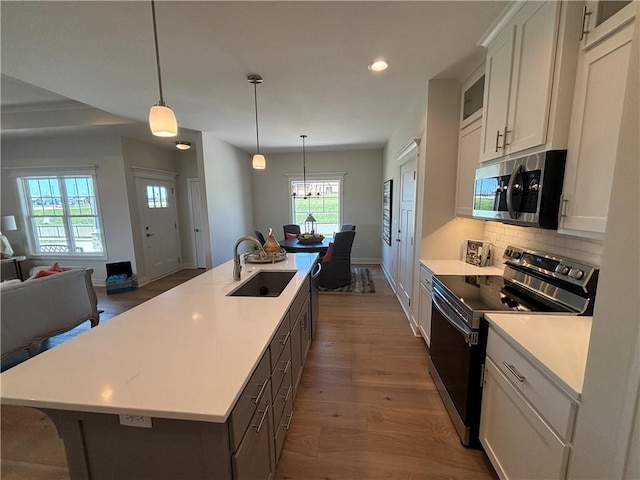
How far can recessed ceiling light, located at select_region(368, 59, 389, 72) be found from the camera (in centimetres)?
218

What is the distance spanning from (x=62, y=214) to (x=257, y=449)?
20.3 ft

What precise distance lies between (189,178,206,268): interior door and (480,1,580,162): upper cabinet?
19.0 feet

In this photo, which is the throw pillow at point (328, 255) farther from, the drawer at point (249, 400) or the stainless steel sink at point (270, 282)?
the drawer at point (249, 400)

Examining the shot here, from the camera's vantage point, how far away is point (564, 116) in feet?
4.26

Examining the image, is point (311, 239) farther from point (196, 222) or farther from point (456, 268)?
point (196, 222)

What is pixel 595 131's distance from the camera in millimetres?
1158

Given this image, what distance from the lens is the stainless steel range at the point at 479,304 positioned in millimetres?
1409

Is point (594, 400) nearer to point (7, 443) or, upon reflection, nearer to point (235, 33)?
point (235, 33)

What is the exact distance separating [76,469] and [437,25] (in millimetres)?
2945

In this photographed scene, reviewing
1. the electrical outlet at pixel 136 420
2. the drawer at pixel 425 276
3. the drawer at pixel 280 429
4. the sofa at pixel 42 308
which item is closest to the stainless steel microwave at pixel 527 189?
the drawer at pixel 425 276

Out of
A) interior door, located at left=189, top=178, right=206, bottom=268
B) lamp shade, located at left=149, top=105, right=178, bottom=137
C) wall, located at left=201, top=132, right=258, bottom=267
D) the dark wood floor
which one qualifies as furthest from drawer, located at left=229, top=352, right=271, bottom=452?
interior door, located at left=189, top=178, right=206, bottom=268

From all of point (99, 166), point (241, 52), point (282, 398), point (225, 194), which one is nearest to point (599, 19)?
point (241, 52)

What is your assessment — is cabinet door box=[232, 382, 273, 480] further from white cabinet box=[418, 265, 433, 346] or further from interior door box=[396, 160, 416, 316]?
interior door box=[396, 160, 416, 316]

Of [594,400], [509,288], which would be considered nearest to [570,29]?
[509,288]
